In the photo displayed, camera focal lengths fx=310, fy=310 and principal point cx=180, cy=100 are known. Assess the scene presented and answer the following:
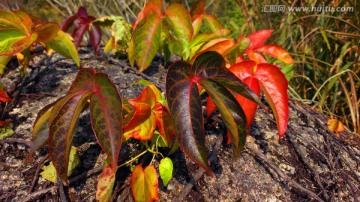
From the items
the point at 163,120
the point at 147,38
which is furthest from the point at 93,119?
the point at 147,38

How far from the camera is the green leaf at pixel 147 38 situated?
2.73 feet

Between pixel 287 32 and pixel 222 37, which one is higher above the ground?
pixel 222 37

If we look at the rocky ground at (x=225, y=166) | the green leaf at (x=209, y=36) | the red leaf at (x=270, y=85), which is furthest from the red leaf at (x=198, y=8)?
the red leaf at (x=270, y=85)

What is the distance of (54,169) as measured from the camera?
68 centimetres

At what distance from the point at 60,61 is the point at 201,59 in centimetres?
73

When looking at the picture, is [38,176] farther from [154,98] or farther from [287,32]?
[287,32]

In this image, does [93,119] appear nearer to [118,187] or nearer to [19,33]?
[118,187]

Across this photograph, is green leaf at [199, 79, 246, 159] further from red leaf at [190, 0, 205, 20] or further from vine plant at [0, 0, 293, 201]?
red leaf at [190, 0, 205, 20]

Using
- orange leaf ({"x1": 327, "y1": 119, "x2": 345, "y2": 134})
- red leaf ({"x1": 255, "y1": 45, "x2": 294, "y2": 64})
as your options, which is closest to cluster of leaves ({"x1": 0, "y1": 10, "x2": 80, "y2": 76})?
red leaf ({"x1": 255, "y1": 45, "x2": 294, "y2": 64})

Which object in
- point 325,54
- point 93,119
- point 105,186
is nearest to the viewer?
point 93,119

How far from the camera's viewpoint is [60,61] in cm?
114

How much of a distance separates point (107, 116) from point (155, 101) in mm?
163

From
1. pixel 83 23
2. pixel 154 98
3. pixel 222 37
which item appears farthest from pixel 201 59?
pixel 83 23

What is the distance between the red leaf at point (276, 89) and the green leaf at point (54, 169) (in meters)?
0.44
